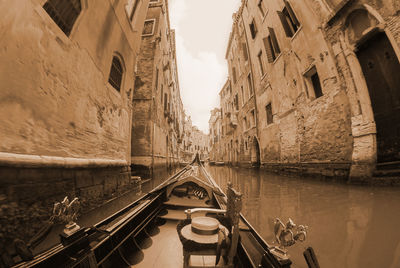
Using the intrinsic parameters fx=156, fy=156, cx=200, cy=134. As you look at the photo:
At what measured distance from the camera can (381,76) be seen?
4535mm

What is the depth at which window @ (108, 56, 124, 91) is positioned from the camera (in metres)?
5.02

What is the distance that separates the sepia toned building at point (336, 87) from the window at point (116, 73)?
6977mm

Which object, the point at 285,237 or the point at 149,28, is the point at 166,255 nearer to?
the point at 285,237

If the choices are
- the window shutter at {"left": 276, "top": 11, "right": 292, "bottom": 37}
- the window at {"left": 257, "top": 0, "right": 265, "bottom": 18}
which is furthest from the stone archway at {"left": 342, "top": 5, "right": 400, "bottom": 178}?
the window at {"left": 257, "top": 0, "right": 265, "bottom": 18}

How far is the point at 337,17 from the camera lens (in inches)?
190

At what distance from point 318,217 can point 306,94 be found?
17.9 feet

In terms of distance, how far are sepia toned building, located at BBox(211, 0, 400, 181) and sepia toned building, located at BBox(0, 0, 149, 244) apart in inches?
262

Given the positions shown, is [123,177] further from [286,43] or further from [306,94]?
[286,43]

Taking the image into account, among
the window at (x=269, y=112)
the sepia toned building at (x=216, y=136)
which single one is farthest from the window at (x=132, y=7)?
the sepia toned building at (x=216, y=136)

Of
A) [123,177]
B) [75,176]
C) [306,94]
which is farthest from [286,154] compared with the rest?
[75,176]

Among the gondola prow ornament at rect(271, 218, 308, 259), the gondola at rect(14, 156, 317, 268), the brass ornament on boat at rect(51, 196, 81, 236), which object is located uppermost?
the brass ornament on boat at rect(51, 196, 81, 236)

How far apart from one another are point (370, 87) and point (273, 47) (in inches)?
199

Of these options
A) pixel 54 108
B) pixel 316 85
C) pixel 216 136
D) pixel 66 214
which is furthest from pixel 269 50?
pixel 216 136

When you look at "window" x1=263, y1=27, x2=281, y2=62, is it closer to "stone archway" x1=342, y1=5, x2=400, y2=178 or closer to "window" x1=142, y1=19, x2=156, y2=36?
"stone archway" x1=342, y1=5, x2=400, y2=178
